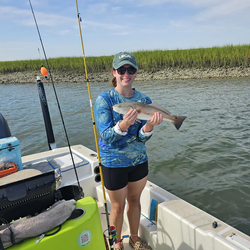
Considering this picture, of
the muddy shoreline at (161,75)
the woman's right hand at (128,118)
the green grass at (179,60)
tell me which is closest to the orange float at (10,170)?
the woman's right hand at (128,118)

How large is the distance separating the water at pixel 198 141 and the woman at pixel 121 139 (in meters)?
2.20

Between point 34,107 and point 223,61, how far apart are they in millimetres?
17017

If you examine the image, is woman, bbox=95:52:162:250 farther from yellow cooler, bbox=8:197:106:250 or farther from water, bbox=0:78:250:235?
water, bbox=0:78:250:235

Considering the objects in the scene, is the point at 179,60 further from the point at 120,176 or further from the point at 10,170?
the point at 120,176

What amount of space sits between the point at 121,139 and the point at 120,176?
14.7 inches

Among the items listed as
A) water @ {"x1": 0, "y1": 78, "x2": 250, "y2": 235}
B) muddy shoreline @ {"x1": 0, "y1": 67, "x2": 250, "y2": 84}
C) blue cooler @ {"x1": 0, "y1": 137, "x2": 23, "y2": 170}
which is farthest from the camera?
muddy shoreline @ {"x1": 0, "y1": 67, "x2": 250, "y2": 84}

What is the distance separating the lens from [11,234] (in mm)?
1308

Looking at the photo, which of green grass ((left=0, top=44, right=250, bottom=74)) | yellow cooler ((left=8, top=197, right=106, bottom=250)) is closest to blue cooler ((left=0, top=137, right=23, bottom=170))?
yellow cooler ((left=8, top=197, right=106, bottom=250))

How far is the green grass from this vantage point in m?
20.2

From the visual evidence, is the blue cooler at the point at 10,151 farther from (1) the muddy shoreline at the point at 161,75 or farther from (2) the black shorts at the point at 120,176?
(1) the muddy shoreline at the point at 161,75

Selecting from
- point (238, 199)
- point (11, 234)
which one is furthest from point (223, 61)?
point (11, 234)

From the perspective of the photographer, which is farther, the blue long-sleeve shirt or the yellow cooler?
the blue long-sleeve shirt

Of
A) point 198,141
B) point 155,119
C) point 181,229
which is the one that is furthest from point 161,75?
point 181,229

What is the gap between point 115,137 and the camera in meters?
1.99
